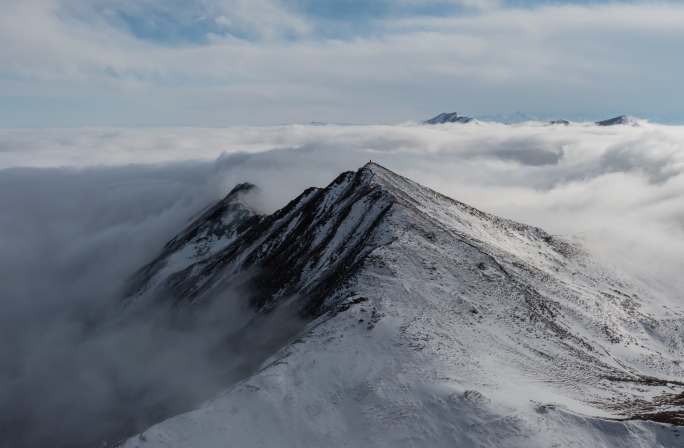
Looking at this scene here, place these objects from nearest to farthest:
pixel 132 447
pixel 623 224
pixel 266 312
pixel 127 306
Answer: pixel 132 447 → pixel 266 312 → pixel 127 306 → pixel 623 224

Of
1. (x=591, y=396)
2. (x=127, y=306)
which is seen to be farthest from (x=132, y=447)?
(x=127, y=306)

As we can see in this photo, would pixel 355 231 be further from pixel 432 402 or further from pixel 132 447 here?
pixel 132 447

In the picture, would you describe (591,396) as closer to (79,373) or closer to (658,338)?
(658,338)

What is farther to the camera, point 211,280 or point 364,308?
point 211,280

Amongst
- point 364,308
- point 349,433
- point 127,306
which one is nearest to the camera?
point 349,433

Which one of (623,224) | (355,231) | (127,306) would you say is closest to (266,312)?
(355,231)

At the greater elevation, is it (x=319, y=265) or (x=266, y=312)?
(x=319, y=265)

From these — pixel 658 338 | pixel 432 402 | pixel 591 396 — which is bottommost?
pixel 658 338
